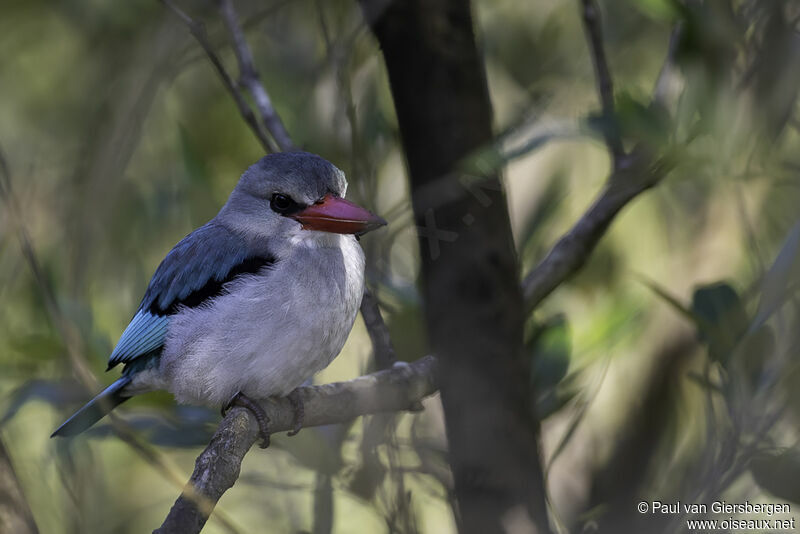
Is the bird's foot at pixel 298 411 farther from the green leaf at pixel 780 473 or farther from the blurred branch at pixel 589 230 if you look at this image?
the green leaf at pixel 780 473

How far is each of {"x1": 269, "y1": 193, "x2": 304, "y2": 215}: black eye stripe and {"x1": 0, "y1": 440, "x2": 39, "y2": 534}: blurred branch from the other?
1.19 m

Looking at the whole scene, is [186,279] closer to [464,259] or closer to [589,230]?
[464,259]

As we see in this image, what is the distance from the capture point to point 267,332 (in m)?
2.50

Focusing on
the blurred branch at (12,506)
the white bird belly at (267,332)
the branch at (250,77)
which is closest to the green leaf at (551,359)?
the white bird belly at (267,332)

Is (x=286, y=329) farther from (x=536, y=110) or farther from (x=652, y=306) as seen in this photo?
(x=652, y=306)

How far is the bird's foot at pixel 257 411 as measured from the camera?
2429 mm

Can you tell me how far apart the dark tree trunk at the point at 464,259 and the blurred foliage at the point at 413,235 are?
0.12 meters

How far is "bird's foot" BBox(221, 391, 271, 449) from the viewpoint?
7.97ft

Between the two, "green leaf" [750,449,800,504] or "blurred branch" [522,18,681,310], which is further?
"blurred branch" [522,18,681,310]

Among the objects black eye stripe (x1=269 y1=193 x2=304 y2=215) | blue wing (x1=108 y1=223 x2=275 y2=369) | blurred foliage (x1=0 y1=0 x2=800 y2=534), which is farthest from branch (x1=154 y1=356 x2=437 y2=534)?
black eye stripe (x1=269 y1=193 x2=304 y2=215)

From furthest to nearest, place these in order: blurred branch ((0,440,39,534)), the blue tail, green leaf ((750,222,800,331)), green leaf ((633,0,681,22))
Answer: the blue tail
green leaf ((633,0,681,22))
green leaf ((750,222,800,331))
blurred branch ((0,440,39,534))

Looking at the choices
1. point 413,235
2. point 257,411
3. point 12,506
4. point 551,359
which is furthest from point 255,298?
point 12,506

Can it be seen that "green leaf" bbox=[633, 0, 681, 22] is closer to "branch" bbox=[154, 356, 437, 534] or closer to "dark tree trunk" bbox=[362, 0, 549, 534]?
"dark tree trunk" bbox=[362, 0, 549, 534]

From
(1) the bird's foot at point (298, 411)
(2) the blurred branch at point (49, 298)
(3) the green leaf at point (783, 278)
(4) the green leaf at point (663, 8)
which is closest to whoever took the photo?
(2) the blurred branch at point (49, 298)
